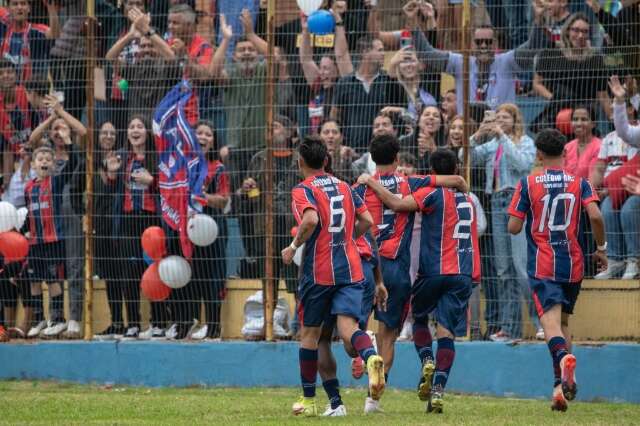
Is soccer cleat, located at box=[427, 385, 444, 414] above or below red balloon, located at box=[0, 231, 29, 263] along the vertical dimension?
below

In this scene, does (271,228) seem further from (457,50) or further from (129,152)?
(457,50)

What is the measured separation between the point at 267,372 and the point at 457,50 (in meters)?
4.19

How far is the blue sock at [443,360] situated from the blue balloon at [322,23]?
4784 millimetres

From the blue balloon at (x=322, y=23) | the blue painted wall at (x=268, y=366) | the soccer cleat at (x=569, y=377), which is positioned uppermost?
the blue balloon at (x=322, y=23)

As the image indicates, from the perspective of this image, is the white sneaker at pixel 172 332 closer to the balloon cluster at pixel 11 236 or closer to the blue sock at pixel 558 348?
the balloon cluster at pixel 11 236

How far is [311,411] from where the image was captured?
10539 mm

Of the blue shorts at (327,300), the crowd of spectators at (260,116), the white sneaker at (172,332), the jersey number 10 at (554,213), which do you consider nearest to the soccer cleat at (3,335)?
the crowd of spectators at (260,116)

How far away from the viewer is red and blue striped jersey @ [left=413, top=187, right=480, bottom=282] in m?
11.2

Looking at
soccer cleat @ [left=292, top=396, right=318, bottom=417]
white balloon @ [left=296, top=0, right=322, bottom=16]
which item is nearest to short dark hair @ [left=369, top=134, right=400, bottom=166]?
soccer cleat @ [left=292, top=396, right=318, bottom=417]

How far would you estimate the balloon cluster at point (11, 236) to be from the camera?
1528cm

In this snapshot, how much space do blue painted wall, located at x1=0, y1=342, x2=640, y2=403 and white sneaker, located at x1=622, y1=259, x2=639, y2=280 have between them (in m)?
0.71

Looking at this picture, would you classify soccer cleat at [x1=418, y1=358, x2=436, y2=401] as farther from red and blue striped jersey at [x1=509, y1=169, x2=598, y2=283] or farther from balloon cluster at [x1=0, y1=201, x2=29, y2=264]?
balloon cluster at [x1=0, y1=201, x2=29, y2=264]

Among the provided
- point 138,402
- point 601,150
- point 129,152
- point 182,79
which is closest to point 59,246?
point 129,152

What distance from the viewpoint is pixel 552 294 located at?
1105cm
